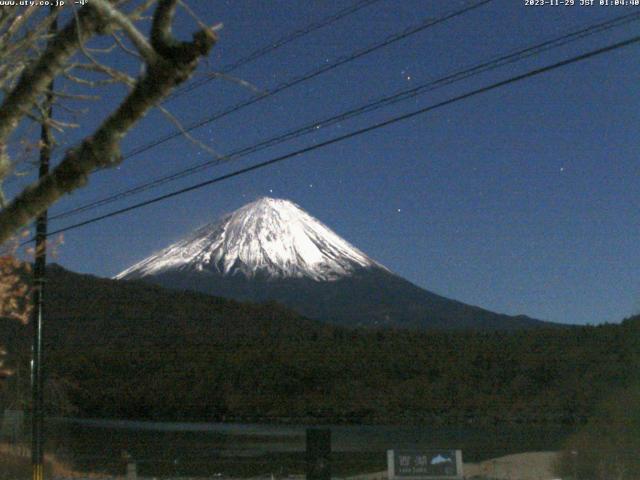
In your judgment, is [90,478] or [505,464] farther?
[505,464]

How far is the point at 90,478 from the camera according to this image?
23.2m

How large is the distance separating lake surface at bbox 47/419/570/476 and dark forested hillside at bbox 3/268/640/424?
3797mm

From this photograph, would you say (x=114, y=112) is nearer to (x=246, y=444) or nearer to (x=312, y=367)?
(x=246, y=444)

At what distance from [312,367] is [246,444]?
75.6ft

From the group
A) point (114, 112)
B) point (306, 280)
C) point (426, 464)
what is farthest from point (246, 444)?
point (306, 280)

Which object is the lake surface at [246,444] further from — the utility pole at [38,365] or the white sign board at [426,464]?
the utility pole at [38,365]

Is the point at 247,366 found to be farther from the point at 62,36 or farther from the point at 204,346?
the point at 62,36

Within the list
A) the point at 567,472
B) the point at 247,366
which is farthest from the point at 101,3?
the point at 247,366

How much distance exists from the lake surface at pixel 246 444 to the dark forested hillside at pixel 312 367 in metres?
3.80

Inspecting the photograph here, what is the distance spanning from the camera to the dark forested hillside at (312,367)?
160 ft

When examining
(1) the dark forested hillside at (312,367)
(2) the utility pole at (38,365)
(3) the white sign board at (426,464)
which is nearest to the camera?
(2) the utility pole at (38,365)

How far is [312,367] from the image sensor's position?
5862cm

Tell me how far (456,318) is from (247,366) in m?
76.4

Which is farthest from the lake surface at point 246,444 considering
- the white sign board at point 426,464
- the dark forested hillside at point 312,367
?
the white sign board at point 426,464
